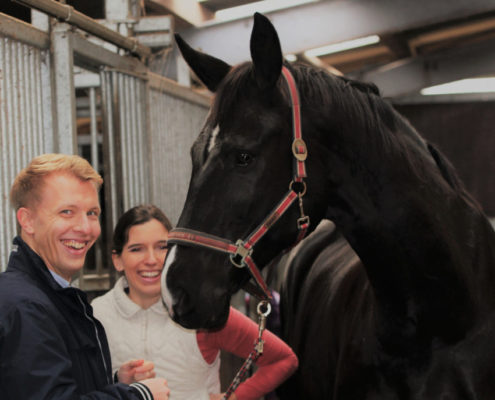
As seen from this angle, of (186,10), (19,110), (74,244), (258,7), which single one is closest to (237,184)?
(74,244)

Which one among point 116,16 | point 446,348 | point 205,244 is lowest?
point 446,348

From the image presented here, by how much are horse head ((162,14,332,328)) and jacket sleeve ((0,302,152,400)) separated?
0.34 metres

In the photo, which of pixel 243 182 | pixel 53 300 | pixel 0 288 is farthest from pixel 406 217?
pixel 0 288

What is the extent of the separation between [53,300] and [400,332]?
95cm

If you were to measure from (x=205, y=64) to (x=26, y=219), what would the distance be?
704 millimetres

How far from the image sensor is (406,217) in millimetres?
1683

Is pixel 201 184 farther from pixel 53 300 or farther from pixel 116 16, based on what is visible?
pixel 116 16

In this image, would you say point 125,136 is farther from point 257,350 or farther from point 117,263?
point 257,350

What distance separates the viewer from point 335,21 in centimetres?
490

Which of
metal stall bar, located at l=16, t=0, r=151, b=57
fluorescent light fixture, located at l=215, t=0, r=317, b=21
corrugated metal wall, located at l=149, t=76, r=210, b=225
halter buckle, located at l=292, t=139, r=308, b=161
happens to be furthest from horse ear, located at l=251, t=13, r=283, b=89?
fluorescent light fixture, located at l=215, t=0, r=317, b=21

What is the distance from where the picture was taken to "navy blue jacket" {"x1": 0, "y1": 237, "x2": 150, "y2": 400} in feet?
3.93

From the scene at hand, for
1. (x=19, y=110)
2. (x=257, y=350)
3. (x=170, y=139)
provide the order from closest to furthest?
1. (x=257, y=350)
2. (x=19, y=110)
3. (x=170, y=139)

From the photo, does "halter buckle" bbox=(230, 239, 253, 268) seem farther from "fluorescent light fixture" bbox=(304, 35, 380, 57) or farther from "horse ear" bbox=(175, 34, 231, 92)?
"fluorescent light fixture" bbox=(304, 35, 380, 57)

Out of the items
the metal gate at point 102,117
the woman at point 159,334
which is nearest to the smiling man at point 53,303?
the woman at point 159,334
